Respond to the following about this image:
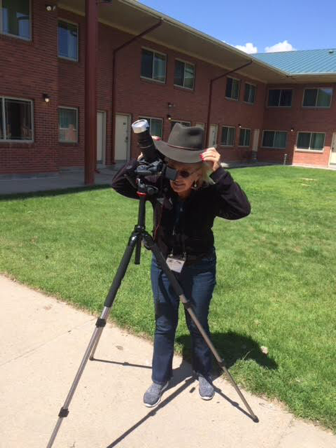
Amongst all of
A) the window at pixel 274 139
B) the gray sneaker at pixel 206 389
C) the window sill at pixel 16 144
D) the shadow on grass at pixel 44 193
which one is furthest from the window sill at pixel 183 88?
the gray sneaker at pixel 206 389

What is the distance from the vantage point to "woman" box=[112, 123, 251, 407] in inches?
86.0

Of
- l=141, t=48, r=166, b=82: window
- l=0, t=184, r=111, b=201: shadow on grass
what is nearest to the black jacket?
l=0, t=184, r=111, b=201: shadow on grass

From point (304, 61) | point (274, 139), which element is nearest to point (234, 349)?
point (274, 139)

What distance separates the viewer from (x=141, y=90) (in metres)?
17.5

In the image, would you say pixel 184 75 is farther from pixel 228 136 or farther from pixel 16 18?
pixel 16 18

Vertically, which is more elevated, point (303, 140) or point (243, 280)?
point (303, 140)

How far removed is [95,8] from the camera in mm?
11367

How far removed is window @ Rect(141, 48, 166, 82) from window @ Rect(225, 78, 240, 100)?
635 centimetres

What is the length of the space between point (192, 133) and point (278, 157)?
27.2 meters

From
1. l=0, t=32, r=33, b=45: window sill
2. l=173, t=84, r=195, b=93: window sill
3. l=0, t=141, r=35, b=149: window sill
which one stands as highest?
l=0, t=32, r=33, b=45: window sill

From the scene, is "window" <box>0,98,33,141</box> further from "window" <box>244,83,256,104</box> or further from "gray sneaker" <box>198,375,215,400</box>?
"window" <box>244,83,256,104</box>

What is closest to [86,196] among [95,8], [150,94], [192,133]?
[95,8]

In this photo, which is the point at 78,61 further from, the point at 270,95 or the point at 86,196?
the point at 270,95

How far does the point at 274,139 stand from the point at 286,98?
2838 mm
